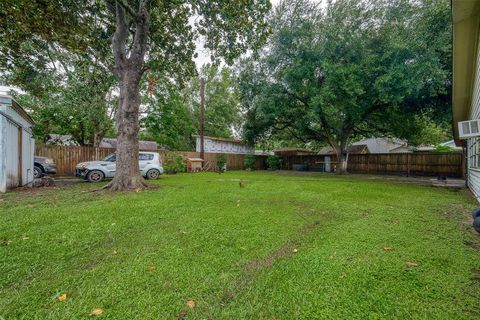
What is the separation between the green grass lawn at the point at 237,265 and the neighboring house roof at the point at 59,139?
13.6m

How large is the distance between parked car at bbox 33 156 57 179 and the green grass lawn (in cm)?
803

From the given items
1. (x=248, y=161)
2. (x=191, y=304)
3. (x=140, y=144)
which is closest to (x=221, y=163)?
(x=248, y=161)

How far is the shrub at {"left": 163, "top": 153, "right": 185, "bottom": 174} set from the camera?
15.0 meters

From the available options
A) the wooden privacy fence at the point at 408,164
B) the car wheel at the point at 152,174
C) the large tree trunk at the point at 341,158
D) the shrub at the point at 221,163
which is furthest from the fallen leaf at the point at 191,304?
the wooden privacy fence at the point at 408,164

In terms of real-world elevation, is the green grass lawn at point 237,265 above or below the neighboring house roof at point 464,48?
below

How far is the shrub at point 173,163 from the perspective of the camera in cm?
1505

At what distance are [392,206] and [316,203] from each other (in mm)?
1772

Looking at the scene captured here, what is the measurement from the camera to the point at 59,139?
15.5m

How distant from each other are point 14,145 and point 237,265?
361 inches

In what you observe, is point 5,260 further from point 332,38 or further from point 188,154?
point 188,154

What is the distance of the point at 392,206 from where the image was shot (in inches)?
206

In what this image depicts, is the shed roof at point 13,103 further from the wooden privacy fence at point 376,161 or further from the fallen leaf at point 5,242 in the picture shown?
the fallen leaf at point 5,242

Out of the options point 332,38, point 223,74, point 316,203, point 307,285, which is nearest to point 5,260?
point 307,285

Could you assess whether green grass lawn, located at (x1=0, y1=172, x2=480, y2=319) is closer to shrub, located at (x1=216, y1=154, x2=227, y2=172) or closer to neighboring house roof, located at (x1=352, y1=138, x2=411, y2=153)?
shrub, located at (x1=216, y1=154, x2=227, y2=172)
